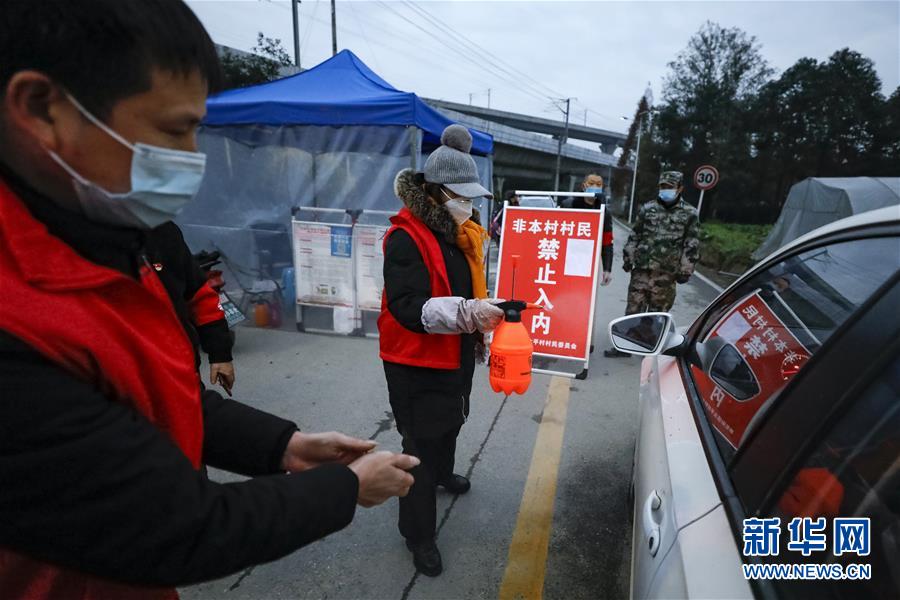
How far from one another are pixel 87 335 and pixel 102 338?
0.06ft

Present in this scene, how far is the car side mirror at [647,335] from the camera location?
2035mm

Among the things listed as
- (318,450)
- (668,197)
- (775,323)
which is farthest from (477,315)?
(668,197)

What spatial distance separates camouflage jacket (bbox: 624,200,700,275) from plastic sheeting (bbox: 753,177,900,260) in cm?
656

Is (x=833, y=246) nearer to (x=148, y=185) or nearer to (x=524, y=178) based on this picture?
(x=148, y=185)

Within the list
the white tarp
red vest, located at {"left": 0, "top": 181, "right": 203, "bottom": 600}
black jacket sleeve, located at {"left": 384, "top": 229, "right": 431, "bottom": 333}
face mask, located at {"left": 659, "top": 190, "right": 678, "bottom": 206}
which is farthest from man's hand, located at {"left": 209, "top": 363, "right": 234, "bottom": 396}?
face mask, located at {"left": 659, "top": 190, "right": 678, "bottom": 206}

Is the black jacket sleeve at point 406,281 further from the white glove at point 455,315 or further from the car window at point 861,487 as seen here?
the car window at point 861,487

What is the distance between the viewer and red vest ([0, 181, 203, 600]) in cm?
65

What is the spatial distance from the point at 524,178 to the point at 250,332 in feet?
150

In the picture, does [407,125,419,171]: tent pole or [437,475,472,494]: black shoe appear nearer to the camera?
[437,475,472,494]: black shoe

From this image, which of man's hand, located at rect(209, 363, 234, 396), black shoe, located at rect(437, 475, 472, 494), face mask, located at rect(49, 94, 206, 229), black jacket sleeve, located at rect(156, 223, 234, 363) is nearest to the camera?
face mask, located at rect(49, 94, 206, 229)

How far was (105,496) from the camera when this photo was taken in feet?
2.16

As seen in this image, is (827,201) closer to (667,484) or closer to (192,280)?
(667,484)

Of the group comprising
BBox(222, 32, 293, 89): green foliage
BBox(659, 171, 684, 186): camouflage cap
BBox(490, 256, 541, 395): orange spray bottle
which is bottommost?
BBox(490, 256, 541, 395): orange spray bottle

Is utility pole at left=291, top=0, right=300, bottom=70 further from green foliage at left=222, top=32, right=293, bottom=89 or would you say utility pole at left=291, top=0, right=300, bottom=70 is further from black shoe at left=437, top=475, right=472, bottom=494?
black shoe at left=437, top=475, right=472, bottom=494
